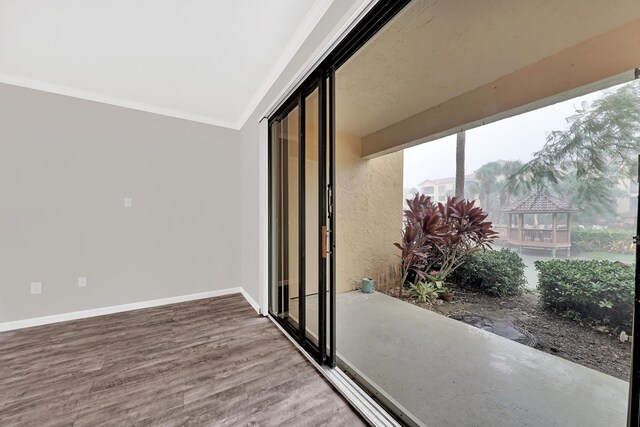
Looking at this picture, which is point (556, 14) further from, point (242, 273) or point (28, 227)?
point (28, 227)

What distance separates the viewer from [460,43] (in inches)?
78.6

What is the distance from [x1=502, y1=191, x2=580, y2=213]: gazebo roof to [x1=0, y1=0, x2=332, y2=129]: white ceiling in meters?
2.51

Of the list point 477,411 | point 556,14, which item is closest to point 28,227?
point 477,411

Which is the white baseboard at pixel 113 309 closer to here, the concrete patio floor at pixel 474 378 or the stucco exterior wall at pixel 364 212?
the concrete patio floor at pixel 474 378

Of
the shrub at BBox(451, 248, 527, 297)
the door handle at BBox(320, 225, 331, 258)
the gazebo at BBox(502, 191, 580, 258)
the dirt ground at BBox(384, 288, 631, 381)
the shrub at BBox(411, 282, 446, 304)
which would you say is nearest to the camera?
the door handle at BBox(320, 225, 331, 258)

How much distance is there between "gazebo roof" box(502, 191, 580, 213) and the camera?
2139mm

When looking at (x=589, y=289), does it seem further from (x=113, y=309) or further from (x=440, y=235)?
(x=113, y=309)

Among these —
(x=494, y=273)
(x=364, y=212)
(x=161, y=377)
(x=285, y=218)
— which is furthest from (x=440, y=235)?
(x=161, y=377)

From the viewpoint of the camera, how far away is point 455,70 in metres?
2.34

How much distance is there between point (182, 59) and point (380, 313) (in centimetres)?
355

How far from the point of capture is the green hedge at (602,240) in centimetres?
154

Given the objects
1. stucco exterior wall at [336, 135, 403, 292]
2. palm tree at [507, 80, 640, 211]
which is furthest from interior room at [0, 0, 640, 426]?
stucco exterior wall at [336, 135, 403, 292]

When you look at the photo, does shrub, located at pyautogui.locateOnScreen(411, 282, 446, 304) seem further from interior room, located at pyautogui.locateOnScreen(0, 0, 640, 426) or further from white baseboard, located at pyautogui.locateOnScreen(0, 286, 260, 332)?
white baseboard, located at pyautogui.locateOnScreen(0, 286, 260, 332)

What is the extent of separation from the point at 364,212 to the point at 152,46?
A: 3.33 m
